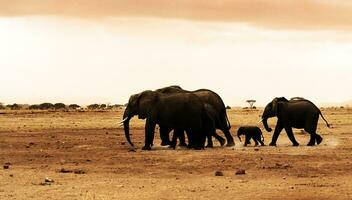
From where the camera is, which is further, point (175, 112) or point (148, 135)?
point (175, 112)

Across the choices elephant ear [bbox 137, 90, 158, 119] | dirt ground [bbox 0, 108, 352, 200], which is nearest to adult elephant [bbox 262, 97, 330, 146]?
dirt ground [bbox 0, 108, 352, 200]

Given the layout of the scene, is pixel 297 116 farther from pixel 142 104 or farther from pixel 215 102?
pixel 142 104

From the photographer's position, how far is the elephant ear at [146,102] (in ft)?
99.0

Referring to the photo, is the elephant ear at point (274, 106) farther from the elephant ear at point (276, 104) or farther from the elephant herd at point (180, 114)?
the elephant herd at point (180, 114)

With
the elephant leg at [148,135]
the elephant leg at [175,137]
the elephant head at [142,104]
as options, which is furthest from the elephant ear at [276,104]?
the elephant leg at [148,135]

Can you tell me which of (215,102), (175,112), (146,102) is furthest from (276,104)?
(146,102)

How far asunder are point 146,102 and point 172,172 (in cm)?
921

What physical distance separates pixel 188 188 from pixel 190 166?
5.10m

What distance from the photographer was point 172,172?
2139 cm

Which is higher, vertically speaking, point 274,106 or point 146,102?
point 146,102

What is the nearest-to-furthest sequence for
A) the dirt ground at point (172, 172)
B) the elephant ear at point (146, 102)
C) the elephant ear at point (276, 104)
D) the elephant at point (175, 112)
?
the dirt ground at point (172, 172) → the elephant at point (175, 112) → the elephant ear at point (146, 102) → the elephant ear at point (276, 104)

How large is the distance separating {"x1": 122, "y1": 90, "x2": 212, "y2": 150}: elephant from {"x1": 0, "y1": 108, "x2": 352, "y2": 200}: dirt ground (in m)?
0.95

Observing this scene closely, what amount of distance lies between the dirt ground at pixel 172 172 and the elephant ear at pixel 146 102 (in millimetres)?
1635

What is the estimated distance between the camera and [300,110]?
109 feet
